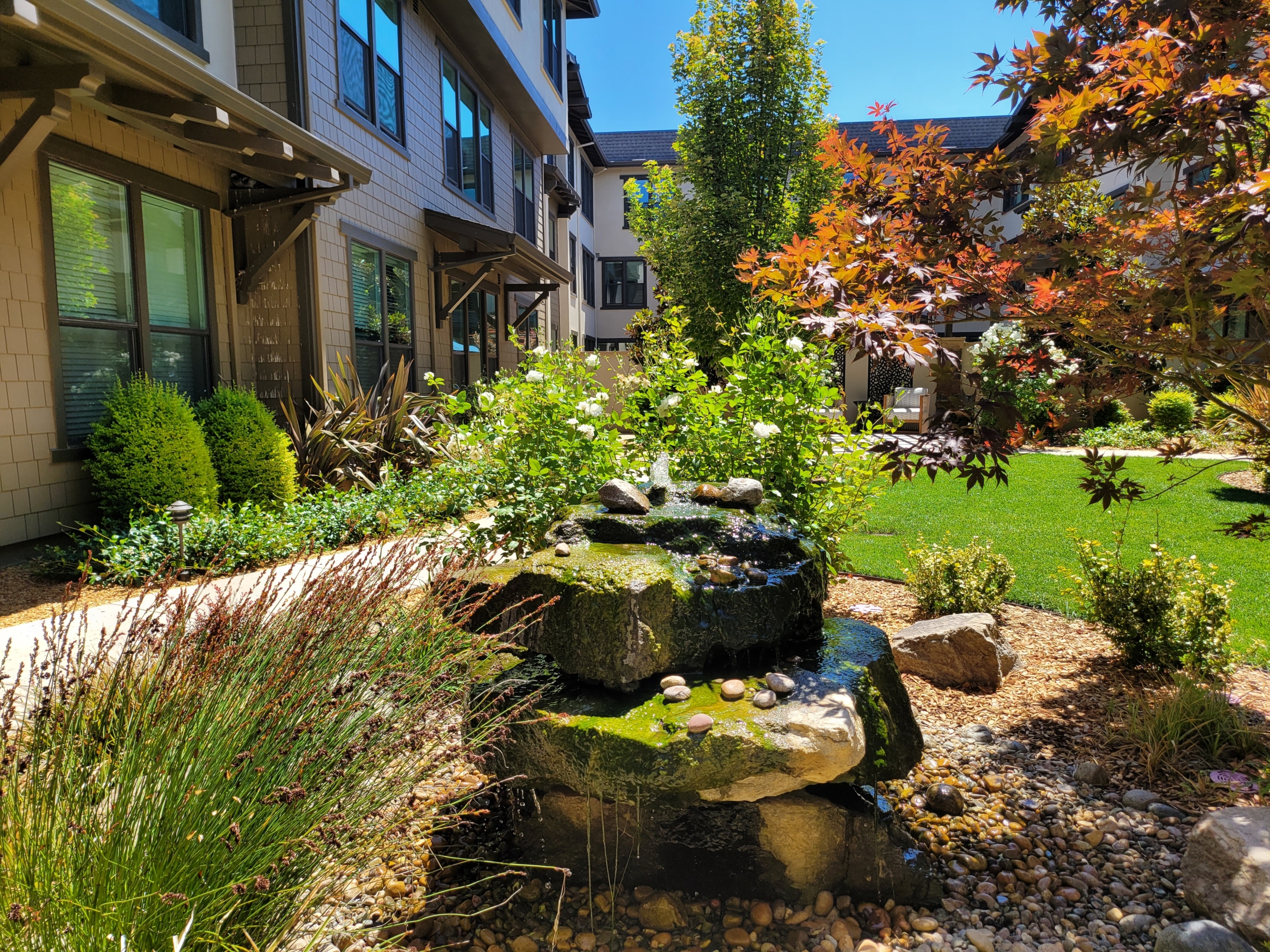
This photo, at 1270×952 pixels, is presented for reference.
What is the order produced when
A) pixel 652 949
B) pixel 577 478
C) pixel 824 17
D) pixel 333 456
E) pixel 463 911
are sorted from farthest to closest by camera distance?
pixel 824 17, pixel 333 456, pixel 577 478, pixel 463 911, pixel 652 949

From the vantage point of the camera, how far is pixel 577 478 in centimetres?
417

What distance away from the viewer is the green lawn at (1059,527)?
549 centimetres

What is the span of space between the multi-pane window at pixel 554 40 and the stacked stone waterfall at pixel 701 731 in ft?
50.7

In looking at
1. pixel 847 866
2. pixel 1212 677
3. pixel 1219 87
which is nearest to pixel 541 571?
pixel 847 866

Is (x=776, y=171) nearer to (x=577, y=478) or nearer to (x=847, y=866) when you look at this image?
(x=577, y=478)

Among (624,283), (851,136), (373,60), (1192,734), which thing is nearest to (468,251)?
(373,60)

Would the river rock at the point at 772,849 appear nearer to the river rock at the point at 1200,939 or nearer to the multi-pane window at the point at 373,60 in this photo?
→ the river rock at the point at 1200,939

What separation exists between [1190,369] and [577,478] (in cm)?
A: 285

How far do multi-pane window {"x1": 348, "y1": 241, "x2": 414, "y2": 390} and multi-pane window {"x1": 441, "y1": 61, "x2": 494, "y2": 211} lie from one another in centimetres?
273

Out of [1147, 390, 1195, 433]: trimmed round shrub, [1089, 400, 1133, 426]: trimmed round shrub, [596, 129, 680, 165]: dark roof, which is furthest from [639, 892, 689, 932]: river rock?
[596, 129, 680, 165]: dark roof

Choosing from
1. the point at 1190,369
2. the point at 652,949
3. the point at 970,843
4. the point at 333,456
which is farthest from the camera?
the point at 333,456

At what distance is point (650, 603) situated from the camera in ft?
9.04

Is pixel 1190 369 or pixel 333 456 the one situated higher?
Result: pixel 1190 369

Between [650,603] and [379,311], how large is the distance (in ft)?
26.5
